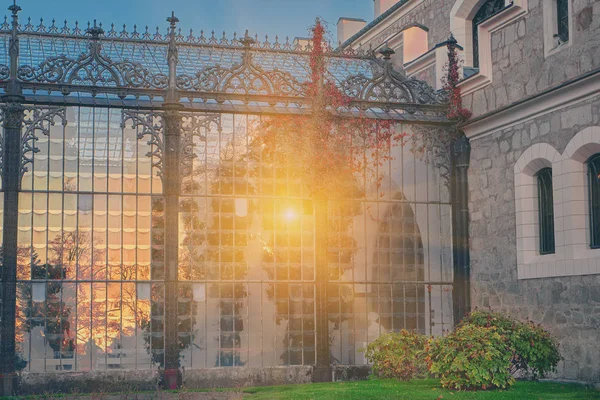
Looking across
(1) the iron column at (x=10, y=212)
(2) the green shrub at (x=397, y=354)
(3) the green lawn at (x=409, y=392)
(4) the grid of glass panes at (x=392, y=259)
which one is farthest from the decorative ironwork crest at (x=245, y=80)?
(3) the green lawn at (x=409, y=392)

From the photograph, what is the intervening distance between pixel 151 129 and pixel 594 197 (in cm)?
788

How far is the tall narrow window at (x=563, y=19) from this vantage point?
15.0m

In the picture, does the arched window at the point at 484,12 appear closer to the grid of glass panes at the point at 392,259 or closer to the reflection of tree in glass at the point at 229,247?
the grid of glass panes at the point at 392,259

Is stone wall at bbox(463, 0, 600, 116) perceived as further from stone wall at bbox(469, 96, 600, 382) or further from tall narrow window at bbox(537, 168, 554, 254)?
tall narrow window at bbox(537, 168, 554, 254)

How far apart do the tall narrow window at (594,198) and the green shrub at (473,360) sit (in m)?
2.28

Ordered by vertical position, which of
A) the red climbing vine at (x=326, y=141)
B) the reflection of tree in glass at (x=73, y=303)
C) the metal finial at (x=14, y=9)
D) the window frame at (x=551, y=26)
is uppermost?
the metal finial at (x=14, y=9)

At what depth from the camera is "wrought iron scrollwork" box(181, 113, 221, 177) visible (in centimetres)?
1639

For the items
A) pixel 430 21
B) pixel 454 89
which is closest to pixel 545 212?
pixel 454 89

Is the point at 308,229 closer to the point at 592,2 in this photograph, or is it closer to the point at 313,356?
the point at 313,356

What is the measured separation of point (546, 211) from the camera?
15.6 metres

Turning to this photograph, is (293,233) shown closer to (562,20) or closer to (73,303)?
(73,303)

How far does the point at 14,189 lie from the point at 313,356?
6272 millimetres

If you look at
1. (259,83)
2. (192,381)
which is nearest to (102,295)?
(192,381)

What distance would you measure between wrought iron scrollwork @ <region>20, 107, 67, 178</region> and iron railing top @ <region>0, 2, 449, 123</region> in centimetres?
22
